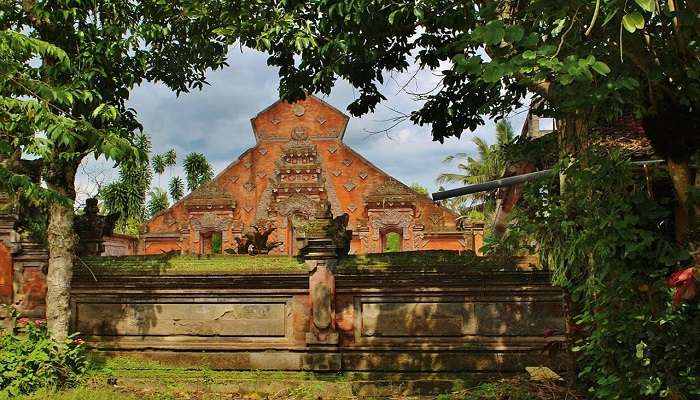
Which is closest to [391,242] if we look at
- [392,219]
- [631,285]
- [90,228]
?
[392,219]

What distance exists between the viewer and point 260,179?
2302 centimetres

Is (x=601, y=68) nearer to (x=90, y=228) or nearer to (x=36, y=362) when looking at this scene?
(x=36, y=362)

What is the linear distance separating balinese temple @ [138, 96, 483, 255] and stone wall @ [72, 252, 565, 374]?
12794 mm

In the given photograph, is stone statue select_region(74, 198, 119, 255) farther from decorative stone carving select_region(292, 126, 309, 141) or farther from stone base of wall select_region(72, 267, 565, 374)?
decorative stone carving select_region(292, 126, 309, 141)

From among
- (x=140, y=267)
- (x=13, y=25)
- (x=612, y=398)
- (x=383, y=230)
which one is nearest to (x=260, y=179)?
(x=383, y=230)

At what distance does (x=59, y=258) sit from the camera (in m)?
8.25

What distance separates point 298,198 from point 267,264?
44.7 ft

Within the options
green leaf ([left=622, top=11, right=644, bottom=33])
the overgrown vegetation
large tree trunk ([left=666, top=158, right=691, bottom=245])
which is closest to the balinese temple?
the overgrown vegetation

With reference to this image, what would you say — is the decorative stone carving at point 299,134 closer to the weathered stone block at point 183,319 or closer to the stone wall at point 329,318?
the stone wall at point 329,318

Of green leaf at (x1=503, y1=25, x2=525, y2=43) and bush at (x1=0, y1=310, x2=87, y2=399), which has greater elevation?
green leaf at (x1=503, y1=25, x2=525, y2=43)

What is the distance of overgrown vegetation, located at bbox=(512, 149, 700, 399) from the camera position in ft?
13.5

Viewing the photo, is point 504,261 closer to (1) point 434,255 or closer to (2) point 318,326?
(1) point 434,255

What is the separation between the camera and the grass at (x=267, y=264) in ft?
28.9

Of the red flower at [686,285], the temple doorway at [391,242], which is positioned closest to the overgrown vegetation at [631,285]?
the red flower at [686,285]
